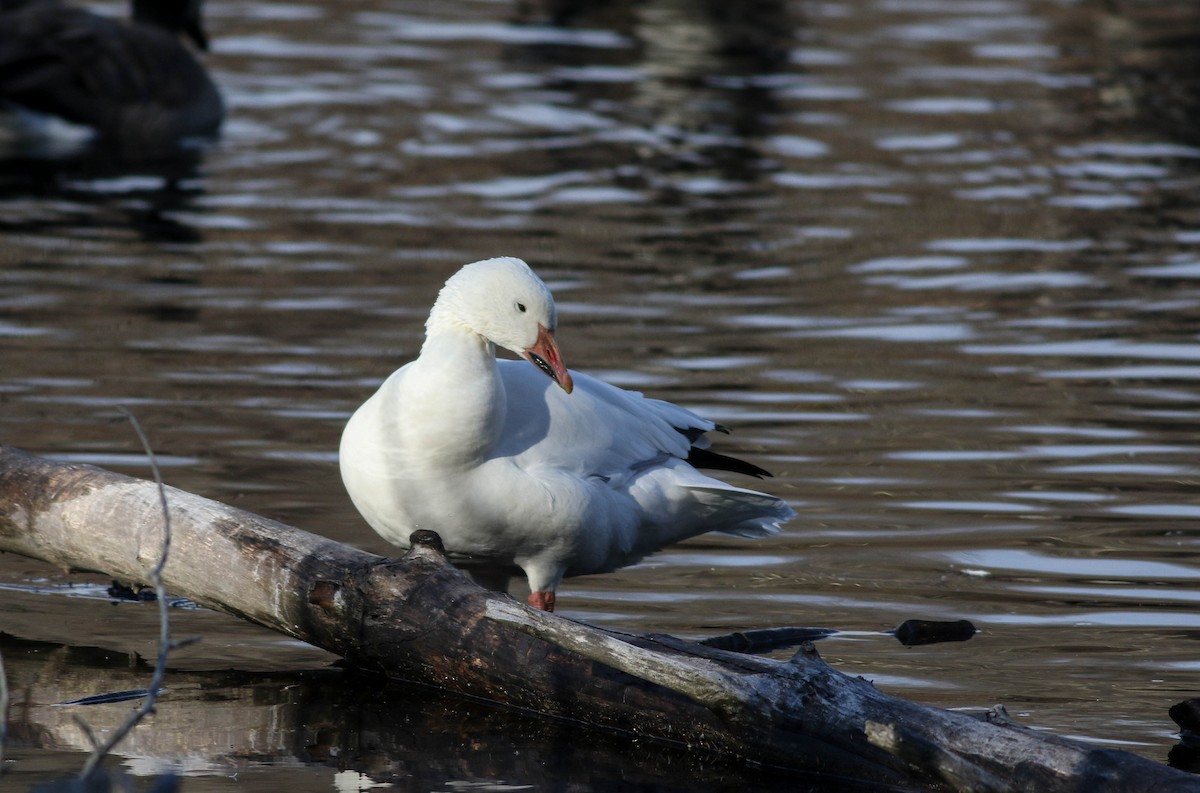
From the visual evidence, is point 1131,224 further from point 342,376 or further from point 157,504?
point 157,504

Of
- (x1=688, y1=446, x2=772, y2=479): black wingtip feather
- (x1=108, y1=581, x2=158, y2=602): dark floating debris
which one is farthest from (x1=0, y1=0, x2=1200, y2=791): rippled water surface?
(x1=688, y1=446, x2=772, y2=479): black wingtip feather

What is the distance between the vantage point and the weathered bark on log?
5062mm

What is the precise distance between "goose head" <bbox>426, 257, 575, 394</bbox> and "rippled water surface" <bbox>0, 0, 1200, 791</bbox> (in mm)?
1024

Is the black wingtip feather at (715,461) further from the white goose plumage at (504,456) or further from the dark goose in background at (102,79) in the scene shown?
the dark goose in background at (102,79)

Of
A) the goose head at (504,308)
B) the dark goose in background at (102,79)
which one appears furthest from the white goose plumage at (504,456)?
the dark goose in background at (102,79)

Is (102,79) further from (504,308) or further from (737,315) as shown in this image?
(504,308)

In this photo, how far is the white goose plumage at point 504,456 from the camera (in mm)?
6398

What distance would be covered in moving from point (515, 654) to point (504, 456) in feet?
3.08

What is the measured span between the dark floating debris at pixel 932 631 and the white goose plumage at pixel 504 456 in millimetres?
638

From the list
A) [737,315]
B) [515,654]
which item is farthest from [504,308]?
[737,315]

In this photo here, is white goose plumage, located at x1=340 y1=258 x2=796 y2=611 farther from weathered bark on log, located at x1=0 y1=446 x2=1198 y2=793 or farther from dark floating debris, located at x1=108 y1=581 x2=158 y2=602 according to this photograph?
dark floating debris, located at x1=108 y1=581 x2=158 y2=602

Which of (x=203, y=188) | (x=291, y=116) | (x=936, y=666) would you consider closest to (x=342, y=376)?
(x=936, y=666)

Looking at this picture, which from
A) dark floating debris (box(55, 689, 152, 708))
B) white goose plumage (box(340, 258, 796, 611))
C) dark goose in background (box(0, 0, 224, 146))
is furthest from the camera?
dark goose in background (box(0, 0, 224, 146))

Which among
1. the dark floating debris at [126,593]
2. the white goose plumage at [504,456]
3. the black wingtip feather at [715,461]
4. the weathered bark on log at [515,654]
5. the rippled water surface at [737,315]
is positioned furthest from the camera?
the black wingtip feather at [715,461]
